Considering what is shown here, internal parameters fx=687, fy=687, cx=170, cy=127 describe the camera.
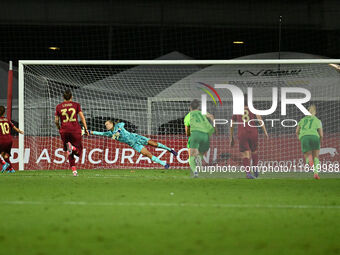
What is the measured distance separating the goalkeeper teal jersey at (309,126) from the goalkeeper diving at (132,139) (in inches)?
145

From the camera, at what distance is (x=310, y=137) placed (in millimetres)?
14047

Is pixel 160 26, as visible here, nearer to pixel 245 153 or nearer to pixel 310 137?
pixel 245 153

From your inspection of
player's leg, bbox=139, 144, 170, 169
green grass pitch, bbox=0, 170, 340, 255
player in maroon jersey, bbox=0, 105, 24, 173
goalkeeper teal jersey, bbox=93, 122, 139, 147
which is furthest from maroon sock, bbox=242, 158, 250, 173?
player in maroon jersey, bbox=0, 105, 24, 173

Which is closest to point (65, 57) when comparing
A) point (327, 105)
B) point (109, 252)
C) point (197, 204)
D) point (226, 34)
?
point (226, 34)

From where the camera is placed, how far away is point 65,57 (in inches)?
1196

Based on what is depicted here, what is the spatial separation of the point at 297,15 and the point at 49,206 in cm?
2346

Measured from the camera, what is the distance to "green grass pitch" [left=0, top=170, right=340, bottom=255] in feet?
18.5

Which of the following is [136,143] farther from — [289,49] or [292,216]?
[289,49]

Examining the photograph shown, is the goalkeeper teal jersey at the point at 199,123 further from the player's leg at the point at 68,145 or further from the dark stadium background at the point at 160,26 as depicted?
the dark stadium background at the point at 160,26

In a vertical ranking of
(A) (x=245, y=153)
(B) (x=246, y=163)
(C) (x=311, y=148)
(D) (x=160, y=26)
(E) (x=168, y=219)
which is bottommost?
(E) (x=168, y=219)

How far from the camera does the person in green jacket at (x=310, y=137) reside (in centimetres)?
1402

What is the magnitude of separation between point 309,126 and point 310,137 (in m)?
0.23
